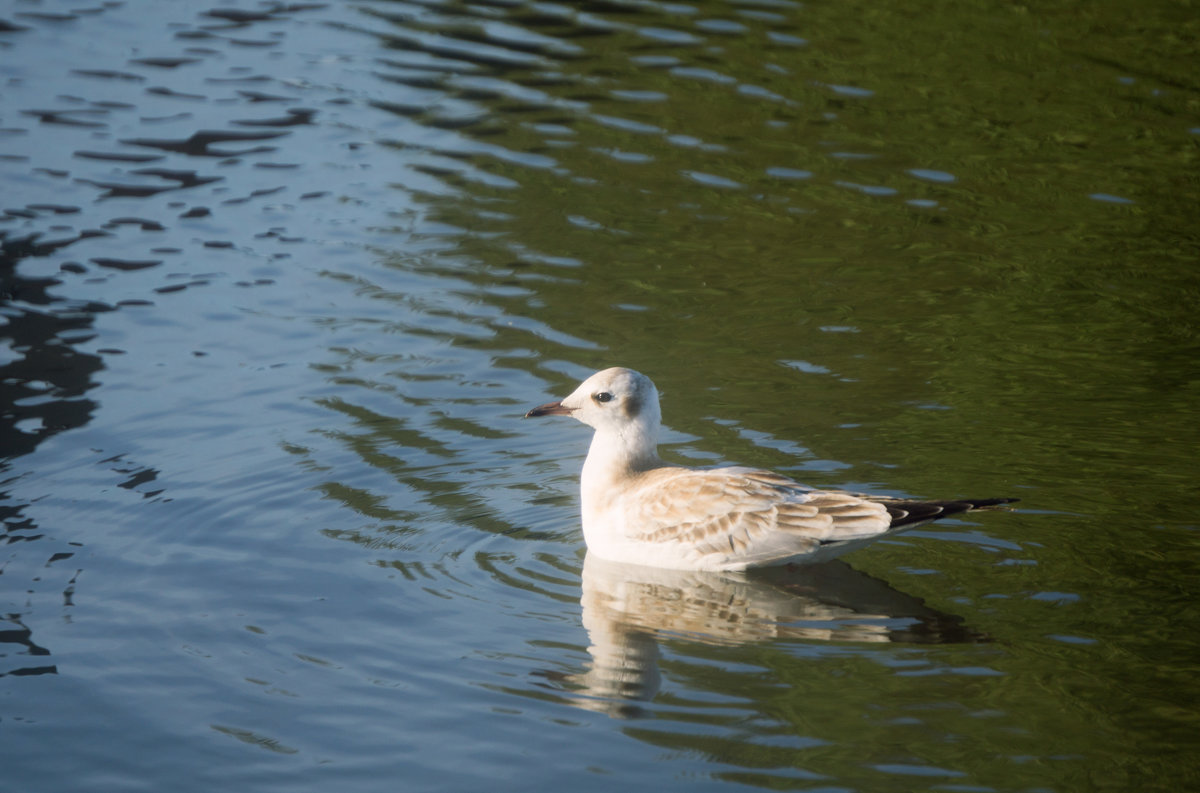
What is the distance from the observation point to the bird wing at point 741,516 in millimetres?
8656

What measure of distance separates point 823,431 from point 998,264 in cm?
413

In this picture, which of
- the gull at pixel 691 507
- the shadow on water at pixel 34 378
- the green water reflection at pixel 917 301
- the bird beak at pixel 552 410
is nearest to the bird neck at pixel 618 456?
the gull at pixel 691 507

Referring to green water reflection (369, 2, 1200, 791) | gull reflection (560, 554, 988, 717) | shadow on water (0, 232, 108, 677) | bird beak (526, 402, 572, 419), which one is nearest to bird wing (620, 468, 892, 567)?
gull reflection (560, 554, 988, 717)

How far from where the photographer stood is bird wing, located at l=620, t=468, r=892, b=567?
28.4 ft

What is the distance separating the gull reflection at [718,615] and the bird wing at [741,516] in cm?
23

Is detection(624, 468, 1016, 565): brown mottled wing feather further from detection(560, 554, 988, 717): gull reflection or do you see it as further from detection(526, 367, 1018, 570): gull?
detection(560, 554, 988, 717): gull reflection

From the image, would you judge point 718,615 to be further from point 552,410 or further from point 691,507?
point 552,410

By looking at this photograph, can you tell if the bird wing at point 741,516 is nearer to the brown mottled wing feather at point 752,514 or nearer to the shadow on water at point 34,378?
the brown mottled wing feather at point 752,514

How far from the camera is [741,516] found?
8.96m

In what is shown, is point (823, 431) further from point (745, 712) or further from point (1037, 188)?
point (1037, 188)

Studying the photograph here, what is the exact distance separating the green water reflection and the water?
1.8 inches

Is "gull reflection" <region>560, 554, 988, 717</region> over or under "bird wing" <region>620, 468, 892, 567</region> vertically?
under

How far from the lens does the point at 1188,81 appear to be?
17906mm

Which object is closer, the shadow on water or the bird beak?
the shadow on water
